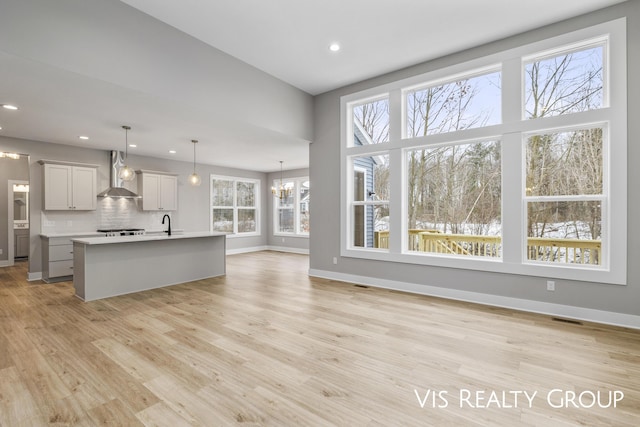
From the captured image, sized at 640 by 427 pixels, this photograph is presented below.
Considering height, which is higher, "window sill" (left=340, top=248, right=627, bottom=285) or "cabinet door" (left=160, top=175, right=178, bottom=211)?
"cabinet door" (left=160, top=175, right=178, bottom=211)

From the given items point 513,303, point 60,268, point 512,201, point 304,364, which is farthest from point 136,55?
point 513,303

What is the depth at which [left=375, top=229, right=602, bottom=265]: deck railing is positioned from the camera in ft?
11.4

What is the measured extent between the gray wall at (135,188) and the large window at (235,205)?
0.67 feet

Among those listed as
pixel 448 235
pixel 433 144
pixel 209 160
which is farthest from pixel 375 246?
pixel 209 160

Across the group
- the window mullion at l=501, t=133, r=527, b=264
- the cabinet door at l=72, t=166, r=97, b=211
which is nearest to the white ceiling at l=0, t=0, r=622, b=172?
the cabinet door at l=72, t=166, r=97, b=211

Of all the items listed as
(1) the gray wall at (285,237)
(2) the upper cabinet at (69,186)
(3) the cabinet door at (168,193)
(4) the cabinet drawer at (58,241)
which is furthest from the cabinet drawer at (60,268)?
(1) the gray wall at (285,237)

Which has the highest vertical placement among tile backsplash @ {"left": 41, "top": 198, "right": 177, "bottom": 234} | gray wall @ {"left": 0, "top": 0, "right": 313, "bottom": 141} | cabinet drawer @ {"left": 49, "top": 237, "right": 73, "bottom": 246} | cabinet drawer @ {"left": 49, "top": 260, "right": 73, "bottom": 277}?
gray wall @ {"left": 0, "top": 0, "right": 313, "bottom": 141}

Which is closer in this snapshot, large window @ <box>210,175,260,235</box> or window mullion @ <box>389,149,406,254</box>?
window mullion @ <box>389,149,406,254</box>

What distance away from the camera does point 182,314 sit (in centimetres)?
359

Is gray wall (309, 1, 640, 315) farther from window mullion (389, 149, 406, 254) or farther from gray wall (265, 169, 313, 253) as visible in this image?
gray wall (265, 169, 313, 253)

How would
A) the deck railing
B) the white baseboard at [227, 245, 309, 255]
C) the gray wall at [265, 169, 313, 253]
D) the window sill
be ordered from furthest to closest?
the gray wall at [265, 169, 313, 253] < the white baseboard at [227, 245, 309, 255] < the deck railing < the window sill

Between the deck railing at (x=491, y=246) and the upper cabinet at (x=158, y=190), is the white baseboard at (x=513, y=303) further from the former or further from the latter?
the upper cabinet at (x=158, y=190)

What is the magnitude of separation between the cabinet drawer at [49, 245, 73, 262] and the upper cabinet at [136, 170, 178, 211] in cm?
184

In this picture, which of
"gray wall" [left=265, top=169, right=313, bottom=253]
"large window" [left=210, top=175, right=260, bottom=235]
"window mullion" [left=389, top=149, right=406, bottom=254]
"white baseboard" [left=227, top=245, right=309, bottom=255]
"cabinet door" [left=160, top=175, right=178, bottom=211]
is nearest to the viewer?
"window mullion" [left=389, top=149, right=406, bottom=254]
